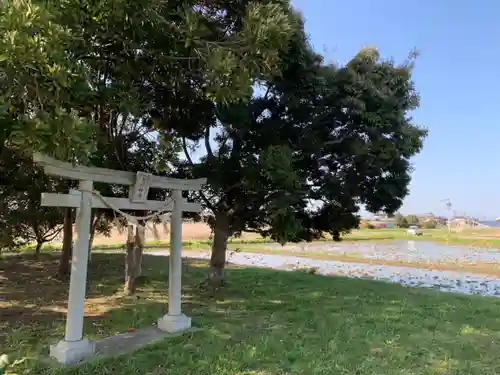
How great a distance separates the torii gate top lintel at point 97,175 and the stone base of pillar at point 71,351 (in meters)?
1.51

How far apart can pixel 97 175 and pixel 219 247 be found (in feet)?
11.5

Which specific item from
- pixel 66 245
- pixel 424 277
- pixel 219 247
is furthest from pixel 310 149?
pixel 424 277

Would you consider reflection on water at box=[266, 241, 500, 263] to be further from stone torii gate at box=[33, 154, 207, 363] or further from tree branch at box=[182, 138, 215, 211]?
stone torii gate at box=[33, 154, 207, 363]

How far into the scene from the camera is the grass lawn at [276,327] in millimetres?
3537

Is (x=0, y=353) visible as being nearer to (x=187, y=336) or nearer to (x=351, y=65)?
(x=187, y=336)

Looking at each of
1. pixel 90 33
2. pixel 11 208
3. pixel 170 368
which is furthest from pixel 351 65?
pixel 11 208

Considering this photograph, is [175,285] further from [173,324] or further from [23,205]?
[23,205]

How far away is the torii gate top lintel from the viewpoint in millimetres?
3369

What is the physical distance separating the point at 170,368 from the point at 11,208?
20.5 feet

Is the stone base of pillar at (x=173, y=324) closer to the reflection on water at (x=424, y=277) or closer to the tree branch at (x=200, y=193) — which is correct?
the tree branch at (x=200, y=193)

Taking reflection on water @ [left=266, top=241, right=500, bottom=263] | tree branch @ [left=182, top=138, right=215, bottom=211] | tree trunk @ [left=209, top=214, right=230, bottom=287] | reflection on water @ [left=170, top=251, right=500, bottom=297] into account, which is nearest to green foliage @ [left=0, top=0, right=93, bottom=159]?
tree branch @ [left=182, top=138, right=215, bottom=211]

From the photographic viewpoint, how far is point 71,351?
351 centimetres

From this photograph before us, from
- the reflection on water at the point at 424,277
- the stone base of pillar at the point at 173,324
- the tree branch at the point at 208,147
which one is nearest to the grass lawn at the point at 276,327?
the stone base of pillar at the point at 173,324

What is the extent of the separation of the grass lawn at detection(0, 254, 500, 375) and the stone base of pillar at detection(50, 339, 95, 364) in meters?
0.15
